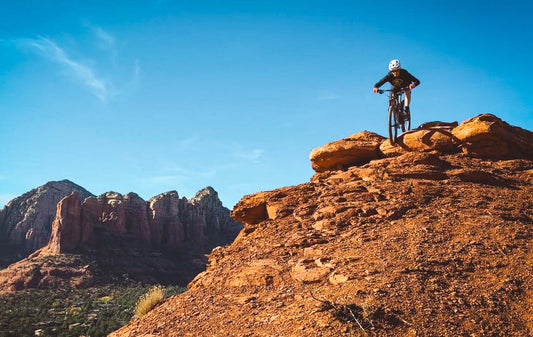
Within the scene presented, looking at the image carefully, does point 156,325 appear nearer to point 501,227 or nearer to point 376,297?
point 376,297

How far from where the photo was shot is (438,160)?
10734 mm

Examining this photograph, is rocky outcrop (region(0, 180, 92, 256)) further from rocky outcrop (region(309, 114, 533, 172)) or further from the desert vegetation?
rocky outcrop (region(309, 114, 533, 172))

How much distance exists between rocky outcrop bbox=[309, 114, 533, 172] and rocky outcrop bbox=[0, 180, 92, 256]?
438ft

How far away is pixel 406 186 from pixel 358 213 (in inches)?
73.2

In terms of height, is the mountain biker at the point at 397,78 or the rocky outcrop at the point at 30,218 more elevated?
the rocky outcrop at the point at 30,218

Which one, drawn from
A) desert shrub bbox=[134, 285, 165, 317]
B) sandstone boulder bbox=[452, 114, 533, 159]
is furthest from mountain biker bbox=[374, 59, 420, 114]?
desert shrub bbox=[134, 285, 165, 317]

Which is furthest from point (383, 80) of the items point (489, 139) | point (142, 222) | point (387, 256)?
point (142, 222)

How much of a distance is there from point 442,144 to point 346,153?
3.22 metres

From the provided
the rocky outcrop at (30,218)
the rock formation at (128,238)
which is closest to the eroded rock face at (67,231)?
the rock formation at (128,238)

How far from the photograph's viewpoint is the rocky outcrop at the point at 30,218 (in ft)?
387

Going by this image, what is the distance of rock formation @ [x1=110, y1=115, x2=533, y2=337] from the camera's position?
469 centimetres

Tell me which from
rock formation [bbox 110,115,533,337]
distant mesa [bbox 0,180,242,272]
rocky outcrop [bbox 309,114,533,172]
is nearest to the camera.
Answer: rock formation [bbox 110,115,533,337]

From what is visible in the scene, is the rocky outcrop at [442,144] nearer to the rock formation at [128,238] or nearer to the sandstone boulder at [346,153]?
the sandstone boulder at [346,153]

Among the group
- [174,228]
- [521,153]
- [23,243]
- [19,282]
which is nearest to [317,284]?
[521,153]
